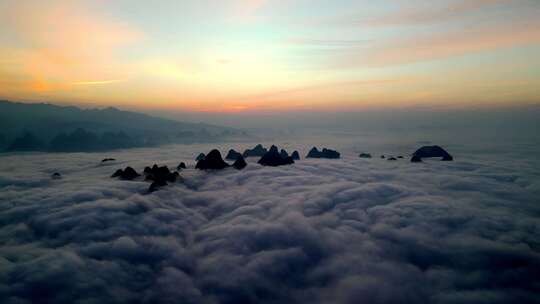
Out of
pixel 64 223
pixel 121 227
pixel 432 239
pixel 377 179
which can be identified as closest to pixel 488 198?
pixel 377 179

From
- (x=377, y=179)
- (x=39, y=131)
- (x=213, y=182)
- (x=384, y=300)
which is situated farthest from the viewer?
(x=39, y=131)

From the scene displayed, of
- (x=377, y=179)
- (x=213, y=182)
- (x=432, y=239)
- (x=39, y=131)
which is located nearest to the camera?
(x=432, y=239)

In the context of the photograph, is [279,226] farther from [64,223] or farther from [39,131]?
[39,131]

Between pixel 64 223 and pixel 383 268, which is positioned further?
pixel 64 223

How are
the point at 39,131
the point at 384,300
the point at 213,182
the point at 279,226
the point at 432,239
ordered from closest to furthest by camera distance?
the point at 384,300, the point at 432,239, the point at 279,226, the point at 213,182, the point at 39,131

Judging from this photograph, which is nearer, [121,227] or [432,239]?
[432,239]

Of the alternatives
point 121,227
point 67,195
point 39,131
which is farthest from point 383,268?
point 39,131

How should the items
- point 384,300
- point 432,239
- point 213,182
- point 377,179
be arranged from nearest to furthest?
point 384,300, point 432,239, point 213,182, point 377,179

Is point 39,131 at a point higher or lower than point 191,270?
higher

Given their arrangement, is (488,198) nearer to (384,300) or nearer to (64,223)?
(384,300)
